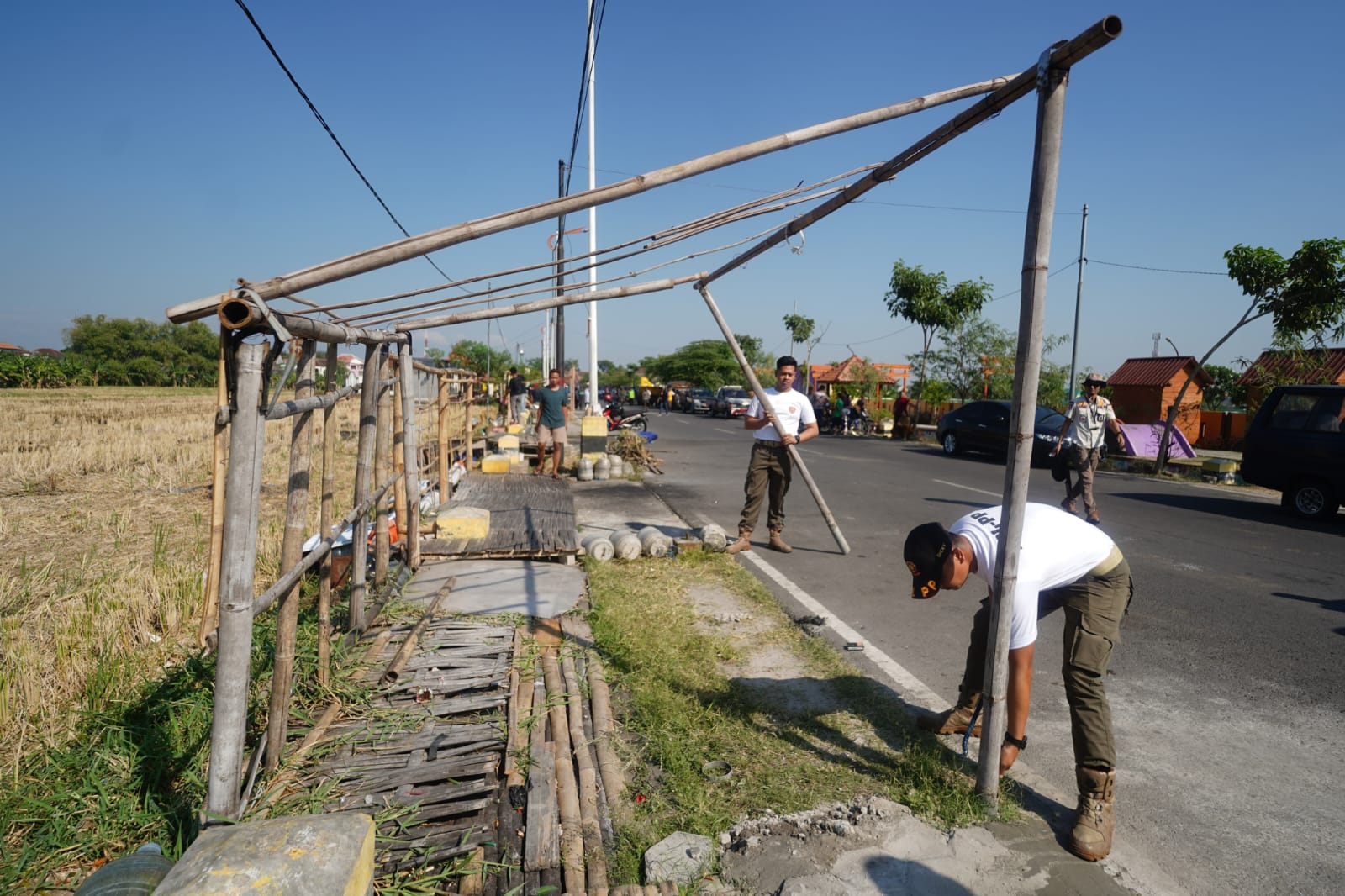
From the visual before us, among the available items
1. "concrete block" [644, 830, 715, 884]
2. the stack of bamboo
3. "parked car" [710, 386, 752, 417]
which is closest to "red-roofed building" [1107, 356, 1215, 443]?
"parked car" [710, 386, 752, 417]

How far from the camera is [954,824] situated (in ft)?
9.94

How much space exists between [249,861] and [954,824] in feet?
8.14

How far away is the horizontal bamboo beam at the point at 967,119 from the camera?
8.43ft

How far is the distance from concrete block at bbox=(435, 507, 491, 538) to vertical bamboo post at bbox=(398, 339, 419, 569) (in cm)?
67

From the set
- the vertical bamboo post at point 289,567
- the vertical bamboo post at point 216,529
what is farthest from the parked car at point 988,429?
the vertical bamboo post at point 216,529

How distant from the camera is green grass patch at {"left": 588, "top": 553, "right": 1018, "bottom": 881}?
10.3 feet

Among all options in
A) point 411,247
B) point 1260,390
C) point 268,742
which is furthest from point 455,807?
point 1260,390

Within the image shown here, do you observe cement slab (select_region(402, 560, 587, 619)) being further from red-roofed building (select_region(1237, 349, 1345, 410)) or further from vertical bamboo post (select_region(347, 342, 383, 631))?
red-roofed building (select_region(1237, 349, 1345, 410))

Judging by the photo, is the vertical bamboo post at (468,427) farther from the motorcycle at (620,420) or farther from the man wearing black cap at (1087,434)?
the man wearing black cap at (1087,434)

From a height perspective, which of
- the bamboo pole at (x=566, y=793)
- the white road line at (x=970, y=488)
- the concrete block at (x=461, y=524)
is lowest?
the bamboo pole at (x=566, y=793)

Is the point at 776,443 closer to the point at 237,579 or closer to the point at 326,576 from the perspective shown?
the point at 326,576

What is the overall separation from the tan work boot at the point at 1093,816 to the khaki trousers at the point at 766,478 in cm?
480

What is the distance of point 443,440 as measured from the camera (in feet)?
30.5

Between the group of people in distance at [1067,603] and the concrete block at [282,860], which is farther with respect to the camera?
the group of people in distance at [1067,603]
